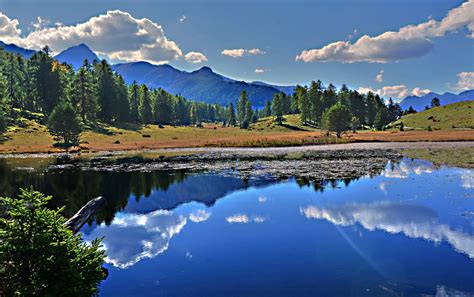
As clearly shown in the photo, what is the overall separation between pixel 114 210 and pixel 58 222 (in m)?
16.0

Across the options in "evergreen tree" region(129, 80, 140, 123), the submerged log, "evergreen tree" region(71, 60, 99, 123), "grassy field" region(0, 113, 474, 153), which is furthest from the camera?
"evergreen tree" region(129, 80, 140, 123)

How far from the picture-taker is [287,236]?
58.4 feet

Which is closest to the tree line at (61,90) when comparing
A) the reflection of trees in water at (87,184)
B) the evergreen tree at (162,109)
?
the evergreen tree at (162,109)

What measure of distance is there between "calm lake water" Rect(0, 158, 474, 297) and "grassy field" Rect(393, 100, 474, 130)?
10505cm

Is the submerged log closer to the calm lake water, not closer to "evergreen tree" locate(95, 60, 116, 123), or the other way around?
the calm lake water

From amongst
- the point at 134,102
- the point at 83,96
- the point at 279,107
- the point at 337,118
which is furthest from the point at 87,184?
the point at 279,107

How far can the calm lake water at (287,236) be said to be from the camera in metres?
12.4

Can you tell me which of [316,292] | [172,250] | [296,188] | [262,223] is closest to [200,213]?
[262,223]

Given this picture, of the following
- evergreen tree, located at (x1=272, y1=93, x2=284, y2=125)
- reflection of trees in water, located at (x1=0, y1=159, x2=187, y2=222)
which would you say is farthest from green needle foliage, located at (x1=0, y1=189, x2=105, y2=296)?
evergreen tree, located at (x1=272, y1=93, x2=284, y2=125)

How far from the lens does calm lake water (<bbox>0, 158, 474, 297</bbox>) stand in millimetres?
12367

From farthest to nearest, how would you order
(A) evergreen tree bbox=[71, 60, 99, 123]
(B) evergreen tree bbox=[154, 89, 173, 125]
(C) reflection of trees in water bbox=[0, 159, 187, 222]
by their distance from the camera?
(B) evergreen tree bbox=[154, 89, 173, 125] < (A) evergreen tree bbox=[71, 60, 99, 123] < (C) reflection of trees in water bbox=[0, 159, 187, 222]

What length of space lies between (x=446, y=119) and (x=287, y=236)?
143542 millimetres

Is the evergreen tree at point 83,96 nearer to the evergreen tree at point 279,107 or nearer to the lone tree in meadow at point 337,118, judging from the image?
the lone tree in meadow at point 337,118

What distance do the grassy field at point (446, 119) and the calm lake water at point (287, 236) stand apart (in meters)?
105
